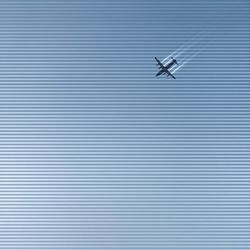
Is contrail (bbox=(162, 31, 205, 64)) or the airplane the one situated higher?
contrail (bbox=(162, 31, 205, 64))

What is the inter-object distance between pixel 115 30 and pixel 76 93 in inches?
38.9

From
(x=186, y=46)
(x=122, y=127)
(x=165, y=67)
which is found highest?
(x=186, y=46)

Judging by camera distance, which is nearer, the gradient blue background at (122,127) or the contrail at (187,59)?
the gradient blue background at (122,127)

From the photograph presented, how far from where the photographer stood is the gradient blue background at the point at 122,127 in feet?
18.1

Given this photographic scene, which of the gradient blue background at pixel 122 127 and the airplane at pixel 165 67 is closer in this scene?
the gradient blue background at pixel 122 127

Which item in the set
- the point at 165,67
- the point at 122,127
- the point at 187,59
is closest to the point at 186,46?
the point at 187,59

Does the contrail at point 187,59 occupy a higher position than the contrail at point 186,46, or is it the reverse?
the contrail at point 186,46

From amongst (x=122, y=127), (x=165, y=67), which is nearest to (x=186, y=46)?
(x=165, y=67)

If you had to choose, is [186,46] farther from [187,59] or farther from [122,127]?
[122,127]

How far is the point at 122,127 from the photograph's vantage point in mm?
5648

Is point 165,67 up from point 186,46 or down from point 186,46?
down

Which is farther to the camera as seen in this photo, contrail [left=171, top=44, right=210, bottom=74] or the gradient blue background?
contrail [left=171, top=44, right=210, bottom=74]

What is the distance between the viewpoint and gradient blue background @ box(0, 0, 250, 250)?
18.1 ft

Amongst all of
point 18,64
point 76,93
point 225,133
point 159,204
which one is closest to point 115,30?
point 76,93
